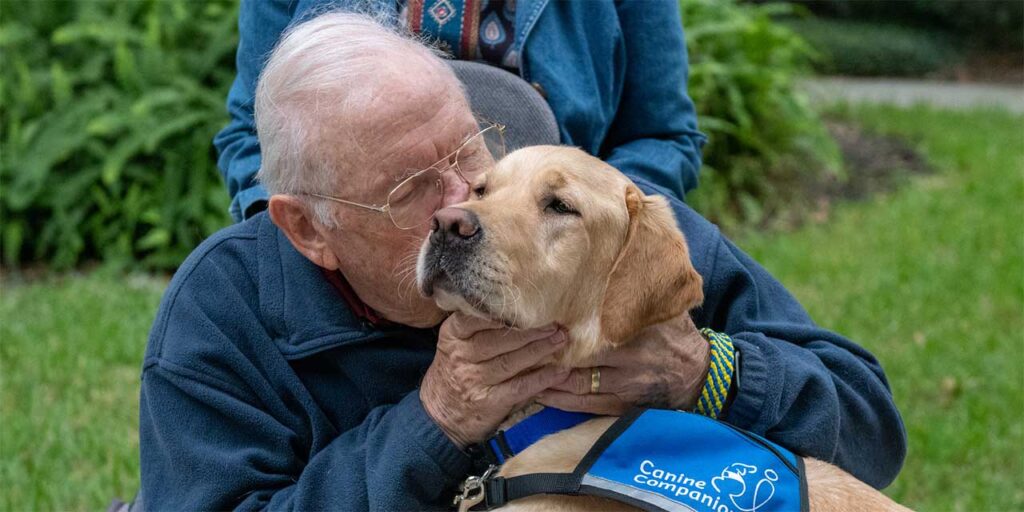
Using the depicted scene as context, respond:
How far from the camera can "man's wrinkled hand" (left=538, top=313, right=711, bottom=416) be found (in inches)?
108

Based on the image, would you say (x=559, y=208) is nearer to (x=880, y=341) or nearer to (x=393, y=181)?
(x=393, y=181)

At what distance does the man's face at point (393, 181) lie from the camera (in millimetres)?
2777

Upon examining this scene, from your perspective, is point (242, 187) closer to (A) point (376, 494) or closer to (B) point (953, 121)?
(A) point (376, 494)

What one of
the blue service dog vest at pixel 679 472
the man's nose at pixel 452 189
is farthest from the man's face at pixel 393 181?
the blue service dog vest at pixel 679 472

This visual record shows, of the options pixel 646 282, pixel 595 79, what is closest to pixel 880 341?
pixel 595 79

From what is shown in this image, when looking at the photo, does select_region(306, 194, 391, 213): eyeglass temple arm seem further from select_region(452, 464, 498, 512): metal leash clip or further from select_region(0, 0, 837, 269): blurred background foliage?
select_region(0, 0, 837, 269): blurred background foliage

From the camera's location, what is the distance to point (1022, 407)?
5.30 m

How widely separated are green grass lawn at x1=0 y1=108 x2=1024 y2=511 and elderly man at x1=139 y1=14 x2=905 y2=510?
75.1 inches

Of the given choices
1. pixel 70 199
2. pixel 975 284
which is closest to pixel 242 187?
pixel 70 199

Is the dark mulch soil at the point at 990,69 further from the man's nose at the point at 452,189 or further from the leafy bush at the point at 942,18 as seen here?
the man's nose at the point at 452,189

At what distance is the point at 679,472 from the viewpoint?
2602 millimetres

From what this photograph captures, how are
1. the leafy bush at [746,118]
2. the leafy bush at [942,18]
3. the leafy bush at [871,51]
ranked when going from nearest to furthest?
the leafy bush at [746,118] < the leafy bush at [871,51] < the leafy bush at [942,18]

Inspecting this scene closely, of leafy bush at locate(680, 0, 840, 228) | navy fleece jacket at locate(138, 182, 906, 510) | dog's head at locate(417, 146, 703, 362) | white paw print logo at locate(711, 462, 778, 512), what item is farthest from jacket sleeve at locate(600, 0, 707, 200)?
leafy bush at locate(680, 0, 840, 228)

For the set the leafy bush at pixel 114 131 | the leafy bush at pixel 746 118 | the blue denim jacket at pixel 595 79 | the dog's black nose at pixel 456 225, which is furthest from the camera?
the leafy bush at pixel 746 118
